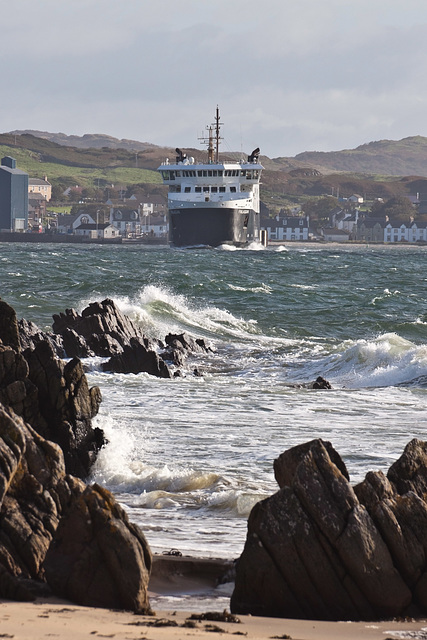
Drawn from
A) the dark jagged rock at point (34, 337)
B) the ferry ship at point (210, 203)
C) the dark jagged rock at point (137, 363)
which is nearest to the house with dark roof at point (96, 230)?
the ferry ship at point (210, 203)

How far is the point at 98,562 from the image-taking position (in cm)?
707

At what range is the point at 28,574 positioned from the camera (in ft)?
23.5

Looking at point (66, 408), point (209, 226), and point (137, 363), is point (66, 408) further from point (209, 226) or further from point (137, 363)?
point (209, 226)

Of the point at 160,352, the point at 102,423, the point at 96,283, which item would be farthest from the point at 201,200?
the point at 102,423

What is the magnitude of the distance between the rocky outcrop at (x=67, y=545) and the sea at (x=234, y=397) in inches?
17.2

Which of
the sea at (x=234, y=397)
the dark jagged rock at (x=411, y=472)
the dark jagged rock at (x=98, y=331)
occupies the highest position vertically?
the dark jagged rock at (x=411, y=472)

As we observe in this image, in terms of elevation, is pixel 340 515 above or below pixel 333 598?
above

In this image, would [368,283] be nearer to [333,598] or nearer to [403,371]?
[403,371]

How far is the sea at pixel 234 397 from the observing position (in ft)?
34.9

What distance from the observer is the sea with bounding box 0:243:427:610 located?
34.9 feet

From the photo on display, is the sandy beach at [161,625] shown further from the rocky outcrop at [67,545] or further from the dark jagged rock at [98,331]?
the dark jagged rock at [98,331]

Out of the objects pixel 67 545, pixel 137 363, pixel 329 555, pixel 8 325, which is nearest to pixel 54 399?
pixel 8 325

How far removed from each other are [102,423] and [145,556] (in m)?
6.67

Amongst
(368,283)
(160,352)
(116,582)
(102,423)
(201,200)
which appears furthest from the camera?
(201,200)
